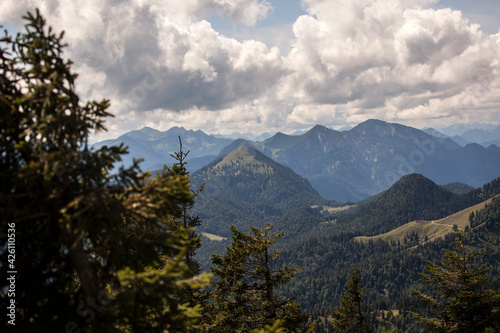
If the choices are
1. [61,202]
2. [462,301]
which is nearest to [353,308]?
[462,301]

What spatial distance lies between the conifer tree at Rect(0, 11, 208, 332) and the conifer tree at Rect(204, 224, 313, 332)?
31.4 feet

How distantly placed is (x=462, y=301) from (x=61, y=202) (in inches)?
854

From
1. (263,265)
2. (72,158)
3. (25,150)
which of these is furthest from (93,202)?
(263,265)

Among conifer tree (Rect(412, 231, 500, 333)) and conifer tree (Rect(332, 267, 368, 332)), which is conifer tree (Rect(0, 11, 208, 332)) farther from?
conifer tree (Rect(332, 267, 368, 332))

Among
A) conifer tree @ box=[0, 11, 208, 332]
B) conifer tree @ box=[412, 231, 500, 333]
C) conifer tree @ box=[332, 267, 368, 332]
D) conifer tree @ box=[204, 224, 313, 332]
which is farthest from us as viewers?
conifer tree @ box=[332, 267, 368, 332]

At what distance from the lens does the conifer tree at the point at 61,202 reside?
6906 mm

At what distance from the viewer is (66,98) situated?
7.19 m

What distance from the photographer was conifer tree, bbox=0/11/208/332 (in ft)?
22.7

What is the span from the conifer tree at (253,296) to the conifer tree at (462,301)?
864cm

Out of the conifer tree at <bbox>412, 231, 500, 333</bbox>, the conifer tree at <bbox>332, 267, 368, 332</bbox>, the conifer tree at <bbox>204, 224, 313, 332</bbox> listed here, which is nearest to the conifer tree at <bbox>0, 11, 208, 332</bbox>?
the conifer tree at <bbox>204, 224, 313, 332</bbox>

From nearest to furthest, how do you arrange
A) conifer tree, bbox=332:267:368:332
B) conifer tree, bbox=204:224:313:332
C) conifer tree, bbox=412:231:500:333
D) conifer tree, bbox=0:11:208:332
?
1. conifer tree, bbox=0:11:208:332
2. conifer tree, bbox=412:231:500:333
3. conifer tree, bbox=204:224:313:332
4. conifer tree, bbox=332:267:368:332

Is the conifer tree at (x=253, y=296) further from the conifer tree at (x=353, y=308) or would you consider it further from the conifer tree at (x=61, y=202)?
the conifer tree at (x=61, y=202)

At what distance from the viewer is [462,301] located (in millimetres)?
16859

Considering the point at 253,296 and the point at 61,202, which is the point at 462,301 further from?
the point at 61,202
